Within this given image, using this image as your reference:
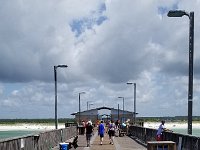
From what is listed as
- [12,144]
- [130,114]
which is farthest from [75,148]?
[130,114]

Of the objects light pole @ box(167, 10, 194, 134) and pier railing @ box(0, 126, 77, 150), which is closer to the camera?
pier railing @ box(0, 126, 77, 150)

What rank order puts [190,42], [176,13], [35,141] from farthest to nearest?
[35,141] → [190,42] → [176,13]

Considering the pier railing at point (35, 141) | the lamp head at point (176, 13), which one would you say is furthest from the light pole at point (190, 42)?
the pier railing at point (35, 141)

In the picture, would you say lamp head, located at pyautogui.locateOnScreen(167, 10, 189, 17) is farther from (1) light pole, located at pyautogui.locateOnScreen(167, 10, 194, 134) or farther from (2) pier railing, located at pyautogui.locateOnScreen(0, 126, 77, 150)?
(2) pier railing, located at pyautogui.locateOnScreen(0, 126, 77, 150)

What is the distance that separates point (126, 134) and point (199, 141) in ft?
111

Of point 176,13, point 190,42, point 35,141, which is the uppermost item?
point 176,13

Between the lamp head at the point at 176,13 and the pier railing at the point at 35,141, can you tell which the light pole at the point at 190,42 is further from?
the pier railing at the point at 35,141

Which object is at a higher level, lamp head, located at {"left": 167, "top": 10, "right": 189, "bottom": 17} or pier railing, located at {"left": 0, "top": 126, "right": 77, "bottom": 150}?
lamp head, located at {"left": 167, "top": 10, "right": 189, "bottom": 17}

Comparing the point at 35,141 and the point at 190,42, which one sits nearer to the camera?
the point at 190,42

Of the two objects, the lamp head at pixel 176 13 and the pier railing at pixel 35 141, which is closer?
the pier railing at pixel 35 141

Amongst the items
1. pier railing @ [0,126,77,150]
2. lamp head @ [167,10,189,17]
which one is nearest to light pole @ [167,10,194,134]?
lamp head @ [167,10,189,17]

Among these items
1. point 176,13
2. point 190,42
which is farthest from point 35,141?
point 176,13

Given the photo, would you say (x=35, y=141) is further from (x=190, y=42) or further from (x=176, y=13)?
(x=176, y=13)

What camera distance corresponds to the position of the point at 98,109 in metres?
98.6
